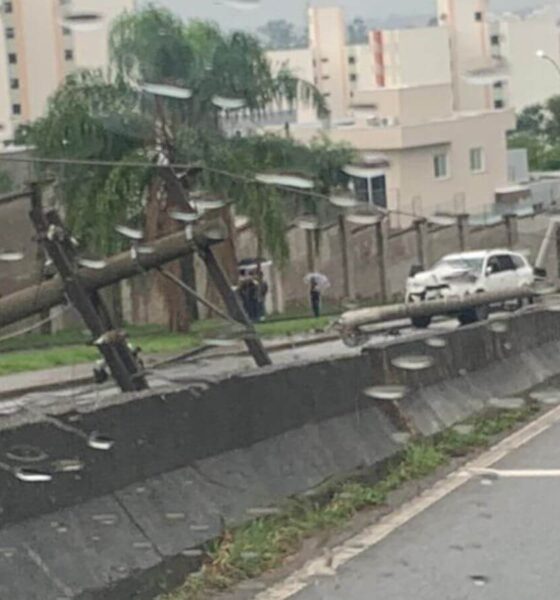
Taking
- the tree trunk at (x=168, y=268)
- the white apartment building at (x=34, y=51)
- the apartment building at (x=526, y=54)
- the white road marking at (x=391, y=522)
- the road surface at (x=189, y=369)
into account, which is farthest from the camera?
the tree trunk at (x=168, y=268)

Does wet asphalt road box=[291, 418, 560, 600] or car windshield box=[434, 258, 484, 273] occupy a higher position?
wet asphalt road box=[291, 418, 560, 600]

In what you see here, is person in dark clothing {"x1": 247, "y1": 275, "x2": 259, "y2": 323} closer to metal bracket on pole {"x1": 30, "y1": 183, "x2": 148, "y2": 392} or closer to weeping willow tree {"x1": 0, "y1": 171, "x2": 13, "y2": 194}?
weeping willow tree {"x1": 0, "y1": 171, "x2": 13, "y2": 194}

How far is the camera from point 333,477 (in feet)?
37.1

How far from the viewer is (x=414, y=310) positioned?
19141mm

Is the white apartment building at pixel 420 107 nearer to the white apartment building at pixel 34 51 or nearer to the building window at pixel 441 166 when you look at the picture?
the building window at pixel 441 166

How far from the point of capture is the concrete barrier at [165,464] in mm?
7785

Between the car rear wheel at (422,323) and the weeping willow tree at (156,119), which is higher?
the weeping willow tree at (156,119)

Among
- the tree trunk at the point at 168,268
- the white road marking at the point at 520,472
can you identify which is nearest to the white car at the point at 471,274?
the tree trunk at the point at 168,268

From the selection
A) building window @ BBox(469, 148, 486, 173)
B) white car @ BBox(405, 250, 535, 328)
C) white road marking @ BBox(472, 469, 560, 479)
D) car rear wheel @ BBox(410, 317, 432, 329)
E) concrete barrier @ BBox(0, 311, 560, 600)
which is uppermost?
building window @ BBox(469, 148, 486, 173)

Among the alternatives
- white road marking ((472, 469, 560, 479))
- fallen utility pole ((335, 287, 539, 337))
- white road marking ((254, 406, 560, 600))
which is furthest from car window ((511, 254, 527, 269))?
white road marking ((472, 469, 560, 479))

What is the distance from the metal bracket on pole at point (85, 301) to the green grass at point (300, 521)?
149 cm

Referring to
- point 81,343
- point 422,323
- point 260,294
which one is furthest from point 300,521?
point 260,294

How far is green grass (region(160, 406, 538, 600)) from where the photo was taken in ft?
28.5

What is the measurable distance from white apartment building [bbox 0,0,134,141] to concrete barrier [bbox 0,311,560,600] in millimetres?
3525
